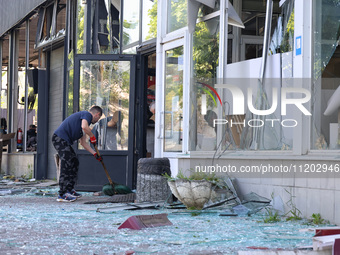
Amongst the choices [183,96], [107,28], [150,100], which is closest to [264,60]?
[183,96]

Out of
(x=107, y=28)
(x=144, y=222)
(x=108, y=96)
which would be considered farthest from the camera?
(x=107, y=28)

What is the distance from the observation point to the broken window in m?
15.2

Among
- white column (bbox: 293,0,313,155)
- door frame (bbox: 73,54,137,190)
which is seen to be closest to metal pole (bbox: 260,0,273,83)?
white column (bbox: 293,0,313,155)

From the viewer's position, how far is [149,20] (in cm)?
1137

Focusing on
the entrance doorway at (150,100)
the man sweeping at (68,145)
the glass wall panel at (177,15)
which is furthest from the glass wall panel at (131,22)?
the man sweeping at (68,145)

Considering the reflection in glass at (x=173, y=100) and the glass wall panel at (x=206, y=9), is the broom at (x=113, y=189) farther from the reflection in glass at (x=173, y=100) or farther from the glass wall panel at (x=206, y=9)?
the glass wall panel at (x=206, y=9)

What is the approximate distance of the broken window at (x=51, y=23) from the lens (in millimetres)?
15242

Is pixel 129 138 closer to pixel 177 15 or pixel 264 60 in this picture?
pixel 177 15

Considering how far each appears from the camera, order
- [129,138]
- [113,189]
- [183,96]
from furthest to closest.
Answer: [129,138] → [113,189] → [183,96]

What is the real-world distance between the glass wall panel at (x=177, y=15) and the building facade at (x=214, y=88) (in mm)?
19

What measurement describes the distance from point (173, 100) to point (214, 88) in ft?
3.94

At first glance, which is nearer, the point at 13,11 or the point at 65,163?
the point at 65,163

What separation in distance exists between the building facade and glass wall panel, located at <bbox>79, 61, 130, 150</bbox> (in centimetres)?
2

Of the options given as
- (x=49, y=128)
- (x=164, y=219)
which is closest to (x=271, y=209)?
(x=164, y=219)
